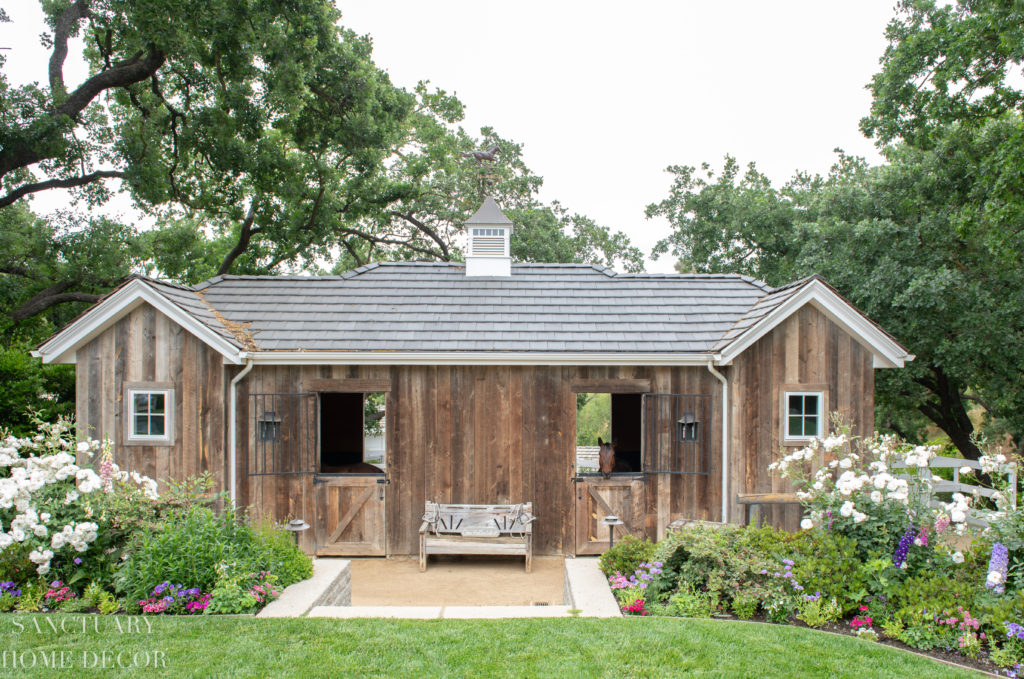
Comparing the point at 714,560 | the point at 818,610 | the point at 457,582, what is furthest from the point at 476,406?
the point at 818,610

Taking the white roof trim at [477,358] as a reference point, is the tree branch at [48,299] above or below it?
above

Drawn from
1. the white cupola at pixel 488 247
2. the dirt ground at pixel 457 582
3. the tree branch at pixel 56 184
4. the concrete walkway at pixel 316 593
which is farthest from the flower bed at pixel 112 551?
the tree branch at pixel 56 184

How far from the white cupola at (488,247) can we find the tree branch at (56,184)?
862cm

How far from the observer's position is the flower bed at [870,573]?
4.95 meters

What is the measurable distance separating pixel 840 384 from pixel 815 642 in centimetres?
460

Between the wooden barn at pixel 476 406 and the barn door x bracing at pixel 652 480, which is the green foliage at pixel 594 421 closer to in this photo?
the barn door x bracing at pixel 652 480

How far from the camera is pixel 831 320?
8.64 metres

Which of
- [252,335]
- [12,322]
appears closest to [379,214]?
[12,322]

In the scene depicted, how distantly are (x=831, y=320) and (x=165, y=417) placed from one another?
8.81m

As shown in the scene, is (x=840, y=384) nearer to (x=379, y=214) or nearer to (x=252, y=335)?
(x=252, y=335)

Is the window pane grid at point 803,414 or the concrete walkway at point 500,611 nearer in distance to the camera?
the concrete walkway at point 500,611

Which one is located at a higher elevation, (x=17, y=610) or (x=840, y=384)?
(x=840, y=384)

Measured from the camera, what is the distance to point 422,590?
292 inches

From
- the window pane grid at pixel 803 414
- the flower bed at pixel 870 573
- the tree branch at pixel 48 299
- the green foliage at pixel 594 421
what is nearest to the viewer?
the flower bed at pixel 870 573
